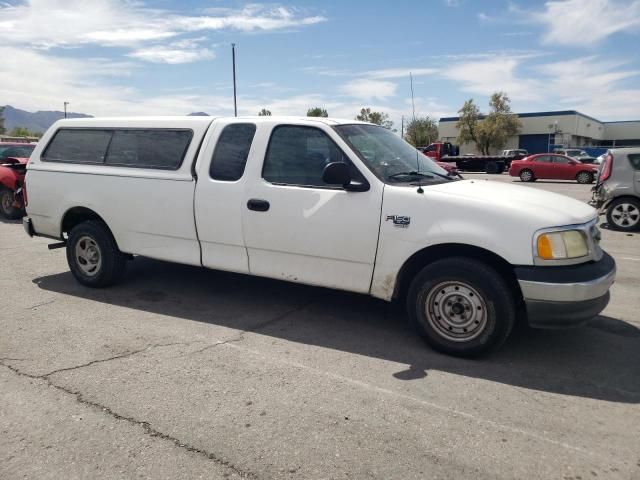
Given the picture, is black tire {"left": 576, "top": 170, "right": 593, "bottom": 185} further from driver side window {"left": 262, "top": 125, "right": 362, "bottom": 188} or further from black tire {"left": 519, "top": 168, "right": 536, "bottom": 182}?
driver side window {"left": 262, "top": 125, "right": 362, "bottom": 188}

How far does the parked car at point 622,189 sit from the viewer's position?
10211 millimetres

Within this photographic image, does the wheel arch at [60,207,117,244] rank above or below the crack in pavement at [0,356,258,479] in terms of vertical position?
above

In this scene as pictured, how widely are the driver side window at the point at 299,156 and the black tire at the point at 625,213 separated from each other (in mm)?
8404

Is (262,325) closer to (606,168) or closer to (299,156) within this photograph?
(299,156)

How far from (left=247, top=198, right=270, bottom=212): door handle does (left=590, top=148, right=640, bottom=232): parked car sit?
861 centimetres

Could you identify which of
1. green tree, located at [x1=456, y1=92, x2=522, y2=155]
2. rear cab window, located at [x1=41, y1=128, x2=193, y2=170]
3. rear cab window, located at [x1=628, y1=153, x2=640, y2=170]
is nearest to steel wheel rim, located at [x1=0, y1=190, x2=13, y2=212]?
rear cab window, located at [x1=41, y1=128, x2=193, y2=170]

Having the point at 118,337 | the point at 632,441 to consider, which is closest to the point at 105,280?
the point at 118,337

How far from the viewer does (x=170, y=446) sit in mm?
2830

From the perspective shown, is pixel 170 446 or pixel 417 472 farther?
pixel 170 446

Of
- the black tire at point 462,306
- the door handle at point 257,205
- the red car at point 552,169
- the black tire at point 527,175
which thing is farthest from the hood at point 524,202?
the black tire at point 527,175

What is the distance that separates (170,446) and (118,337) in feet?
6.13

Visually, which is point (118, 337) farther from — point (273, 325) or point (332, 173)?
point (332, 173)

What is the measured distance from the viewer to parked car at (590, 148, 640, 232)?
10211mm

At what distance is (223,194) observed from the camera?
15.7 ft
